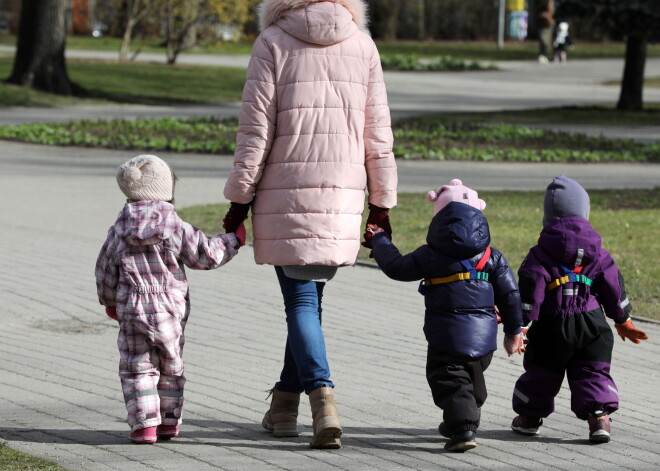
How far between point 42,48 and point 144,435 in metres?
22.7

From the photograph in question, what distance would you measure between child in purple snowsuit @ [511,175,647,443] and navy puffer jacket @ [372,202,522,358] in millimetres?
179

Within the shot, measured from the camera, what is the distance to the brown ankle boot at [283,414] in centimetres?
534

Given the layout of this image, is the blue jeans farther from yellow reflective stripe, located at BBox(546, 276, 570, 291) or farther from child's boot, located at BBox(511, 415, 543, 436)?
yellow reflective stripe, located at BBox(546, 276, 570, 291)

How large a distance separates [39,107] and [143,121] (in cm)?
436

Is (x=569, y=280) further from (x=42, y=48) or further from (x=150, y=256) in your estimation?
(x=42, y=48)

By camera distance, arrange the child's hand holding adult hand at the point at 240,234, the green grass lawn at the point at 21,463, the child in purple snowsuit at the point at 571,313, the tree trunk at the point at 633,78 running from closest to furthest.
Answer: the green grass lawn at the point at 21,463, the child's hand holding adult hand at the point at 240,234, the child in purple snowsuit at the point at 571,313, the tree trunk at the point at 633,78

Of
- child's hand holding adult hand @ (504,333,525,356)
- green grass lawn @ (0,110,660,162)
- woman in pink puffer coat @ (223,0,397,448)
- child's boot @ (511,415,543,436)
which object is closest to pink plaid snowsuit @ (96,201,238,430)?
woman in pink puffer coat @ (223,0,397,448)

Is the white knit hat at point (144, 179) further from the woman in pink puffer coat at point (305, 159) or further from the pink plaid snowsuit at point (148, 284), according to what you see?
the woman in pink puffer coat at point (305, 159)

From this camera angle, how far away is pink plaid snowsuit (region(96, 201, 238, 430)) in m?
5.11

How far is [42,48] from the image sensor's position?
26797 millimetres

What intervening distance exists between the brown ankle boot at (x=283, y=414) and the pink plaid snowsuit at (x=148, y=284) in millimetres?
434

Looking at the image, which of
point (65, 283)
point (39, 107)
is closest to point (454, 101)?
point (39, 107)

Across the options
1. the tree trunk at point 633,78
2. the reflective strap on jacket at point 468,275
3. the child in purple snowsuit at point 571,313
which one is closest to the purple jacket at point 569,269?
the child in purple snowsuit at point 571,313

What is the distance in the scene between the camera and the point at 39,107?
82.1 ft
